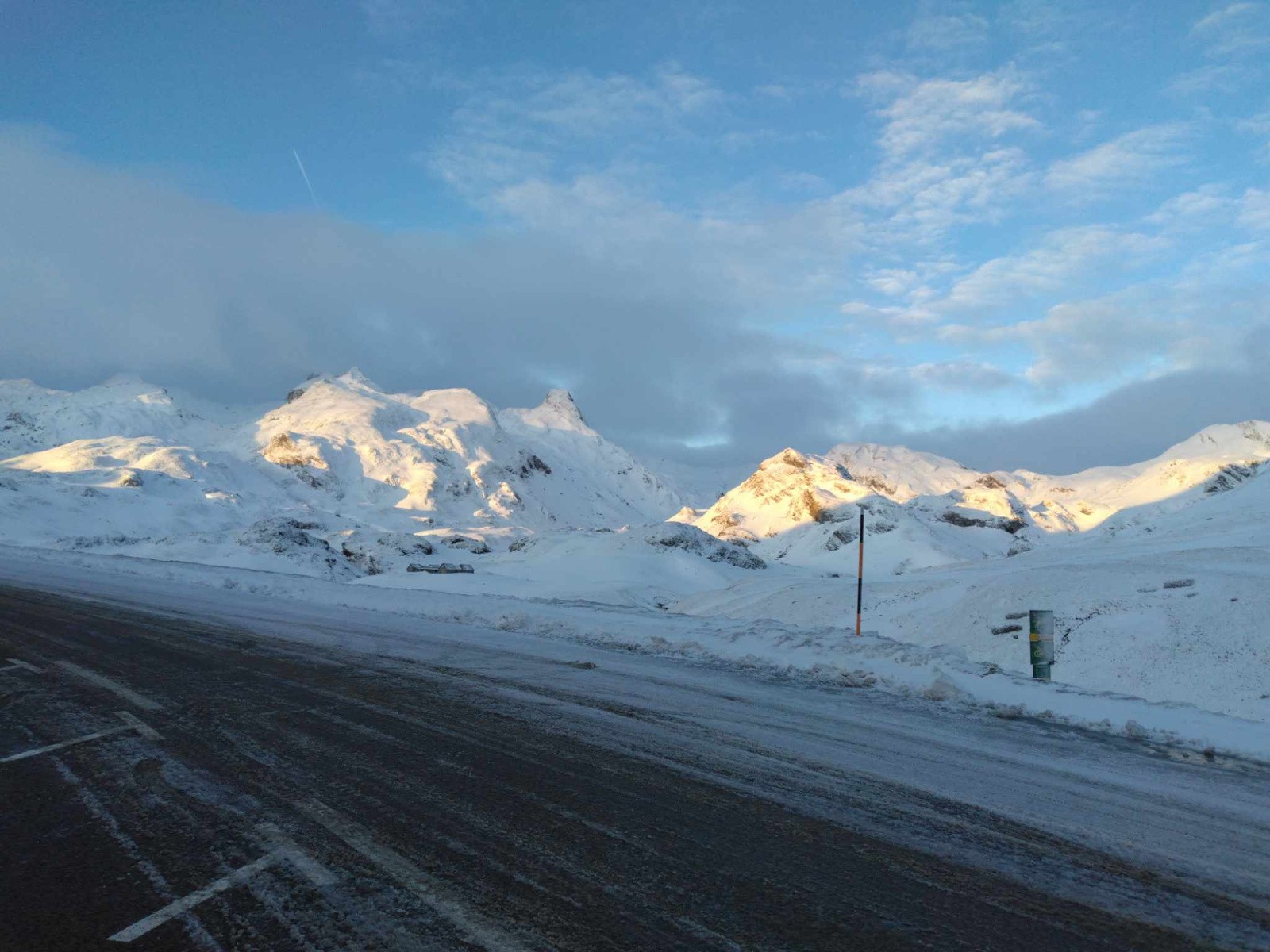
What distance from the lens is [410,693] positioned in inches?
290

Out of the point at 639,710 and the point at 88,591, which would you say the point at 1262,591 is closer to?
the point at 639,710

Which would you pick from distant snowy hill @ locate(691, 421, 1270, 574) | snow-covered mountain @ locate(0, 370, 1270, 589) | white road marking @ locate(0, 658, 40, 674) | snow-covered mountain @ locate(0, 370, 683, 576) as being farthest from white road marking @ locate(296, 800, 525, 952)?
distant snowy hill @ locate(691, 421, 1270, 574)

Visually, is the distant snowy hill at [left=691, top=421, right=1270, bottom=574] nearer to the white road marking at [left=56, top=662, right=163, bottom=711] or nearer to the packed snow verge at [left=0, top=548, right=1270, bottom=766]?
the packed snow verge at [left=0, top=548, right=1270, bottom=766]

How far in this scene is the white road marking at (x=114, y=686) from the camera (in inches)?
265

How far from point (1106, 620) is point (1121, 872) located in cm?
1700

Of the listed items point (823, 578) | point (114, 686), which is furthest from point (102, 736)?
point (823, 578)

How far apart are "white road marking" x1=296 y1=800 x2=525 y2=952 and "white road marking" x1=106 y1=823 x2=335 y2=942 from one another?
0.72 feet

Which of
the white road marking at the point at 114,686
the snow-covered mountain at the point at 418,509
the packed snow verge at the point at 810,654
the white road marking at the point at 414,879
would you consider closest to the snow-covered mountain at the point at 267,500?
the snow-covered mountain at the point at 418,509

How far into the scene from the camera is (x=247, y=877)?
3.42 m

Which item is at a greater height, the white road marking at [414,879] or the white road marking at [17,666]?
the white road marking at [17,666]

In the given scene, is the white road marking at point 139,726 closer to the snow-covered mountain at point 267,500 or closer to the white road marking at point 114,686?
the white road marking at point 114,686

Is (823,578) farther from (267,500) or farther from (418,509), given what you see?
(418,509)

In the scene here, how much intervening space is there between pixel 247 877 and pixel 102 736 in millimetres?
3251

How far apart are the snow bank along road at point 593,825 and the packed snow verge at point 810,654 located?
0.55 metres
